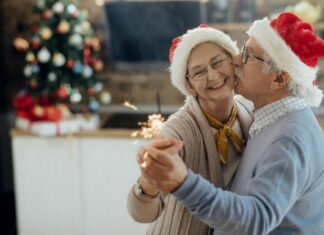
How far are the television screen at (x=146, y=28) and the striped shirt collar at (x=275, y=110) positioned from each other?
2106mm

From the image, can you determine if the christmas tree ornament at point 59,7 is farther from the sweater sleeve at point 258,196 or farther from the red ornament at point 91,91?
the sweater sleeve at point 258,196

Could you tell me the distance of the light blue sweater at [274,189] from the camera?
1236mm

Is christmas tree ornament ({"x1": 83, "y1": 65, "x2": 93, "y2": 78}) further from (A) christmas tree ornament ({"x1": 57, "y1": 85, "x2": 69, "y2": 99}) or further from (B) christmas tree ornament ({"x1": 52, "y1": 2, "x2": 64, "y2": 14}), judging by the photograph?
(B) christmas tree ornament ({"x1": 52, "y1": 2, "x2": 64, "y2": 14})

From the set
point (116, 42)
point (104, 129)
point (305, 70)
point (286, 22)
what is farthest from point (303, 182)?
point (116, 42)

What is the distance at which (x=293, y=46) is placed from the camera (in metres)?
1.46

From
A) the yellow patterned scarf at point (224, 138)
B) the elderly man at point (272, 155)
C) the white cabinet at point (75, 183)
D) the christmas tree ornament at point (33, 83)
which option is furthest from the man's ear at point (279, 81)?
the christmas tree ornament at point (33, 83)

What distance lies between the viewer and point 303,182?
1.33m

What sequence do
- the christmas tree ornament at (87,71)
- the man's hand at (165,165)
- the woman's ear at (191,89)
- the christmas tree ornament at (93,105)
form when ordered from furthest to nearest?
the christmas tree ornament at (93,105)
the christmas tree ornament at (87,71)
the woman's ear at (191,89)
the man's hand at (165,165)

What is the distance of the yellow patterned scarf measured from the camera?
5.30ft

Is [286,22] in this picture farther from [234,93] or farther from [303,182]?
[303,182]

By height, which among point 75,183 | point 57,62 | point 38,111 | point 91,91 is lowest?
point 75,183

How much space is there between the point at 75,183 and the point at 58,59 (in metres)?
0.81

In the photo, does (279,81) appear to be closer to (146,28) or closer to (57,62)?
(57,62)

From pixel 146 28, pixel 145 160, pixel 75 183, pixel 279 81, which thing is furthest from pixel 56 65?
pixel 145 160
